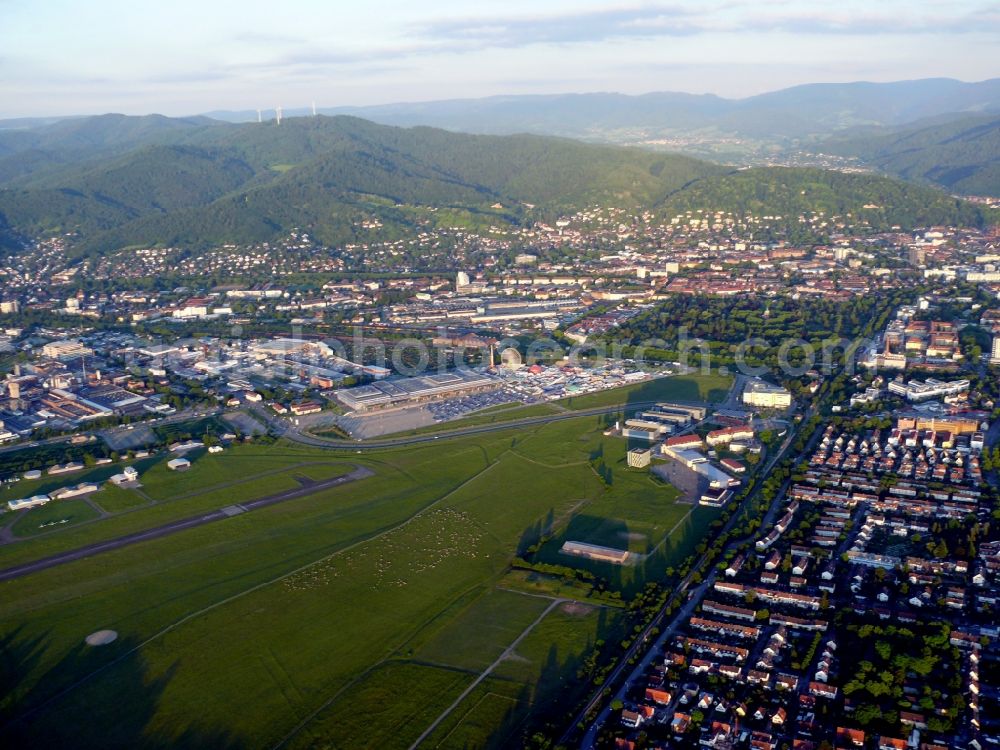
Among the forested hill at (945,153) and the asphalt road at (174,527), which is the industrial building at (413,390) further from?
the forested hill at (945,153)

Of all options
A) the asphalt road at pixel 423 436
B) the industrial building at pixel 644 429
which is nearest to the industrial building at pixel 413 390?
the asphalt road at pixel 423 436

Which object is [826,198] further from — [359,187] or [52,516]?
[52,516]

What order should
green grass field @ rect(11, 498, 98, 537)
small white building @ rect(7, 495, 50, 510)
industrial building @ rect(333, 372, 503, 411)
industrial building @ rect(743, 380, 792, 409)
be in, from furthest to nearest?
industrial building @ rect(333, 372, 503, 411) < industrial building @ rect(743, 380, 792, 409) < small white building @ rect(7, 495, 50, 510) < green grass field @ rect(11, 498, 98, 537)

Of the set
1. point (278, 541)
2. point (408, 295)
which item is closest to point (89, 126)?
point (408, 295)

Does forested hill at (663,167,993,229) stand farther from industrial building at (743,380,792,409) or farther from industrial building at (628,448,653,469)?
industrial building at (628,448,653,469)

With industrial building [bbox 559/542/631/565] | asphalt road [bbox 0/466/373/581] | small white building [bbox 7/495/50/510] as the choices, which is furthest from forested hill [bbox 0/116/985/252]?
industrial building [bbox 559/542/631/565]

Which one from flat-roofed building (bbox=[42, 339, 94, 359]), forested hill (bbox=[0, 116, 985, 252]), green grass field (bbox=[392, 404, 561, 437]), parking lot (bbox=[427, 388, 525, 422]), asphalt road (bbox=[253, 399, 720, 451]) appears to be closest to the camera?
asphalt road (bbox=[253, 399, 720, 451])
